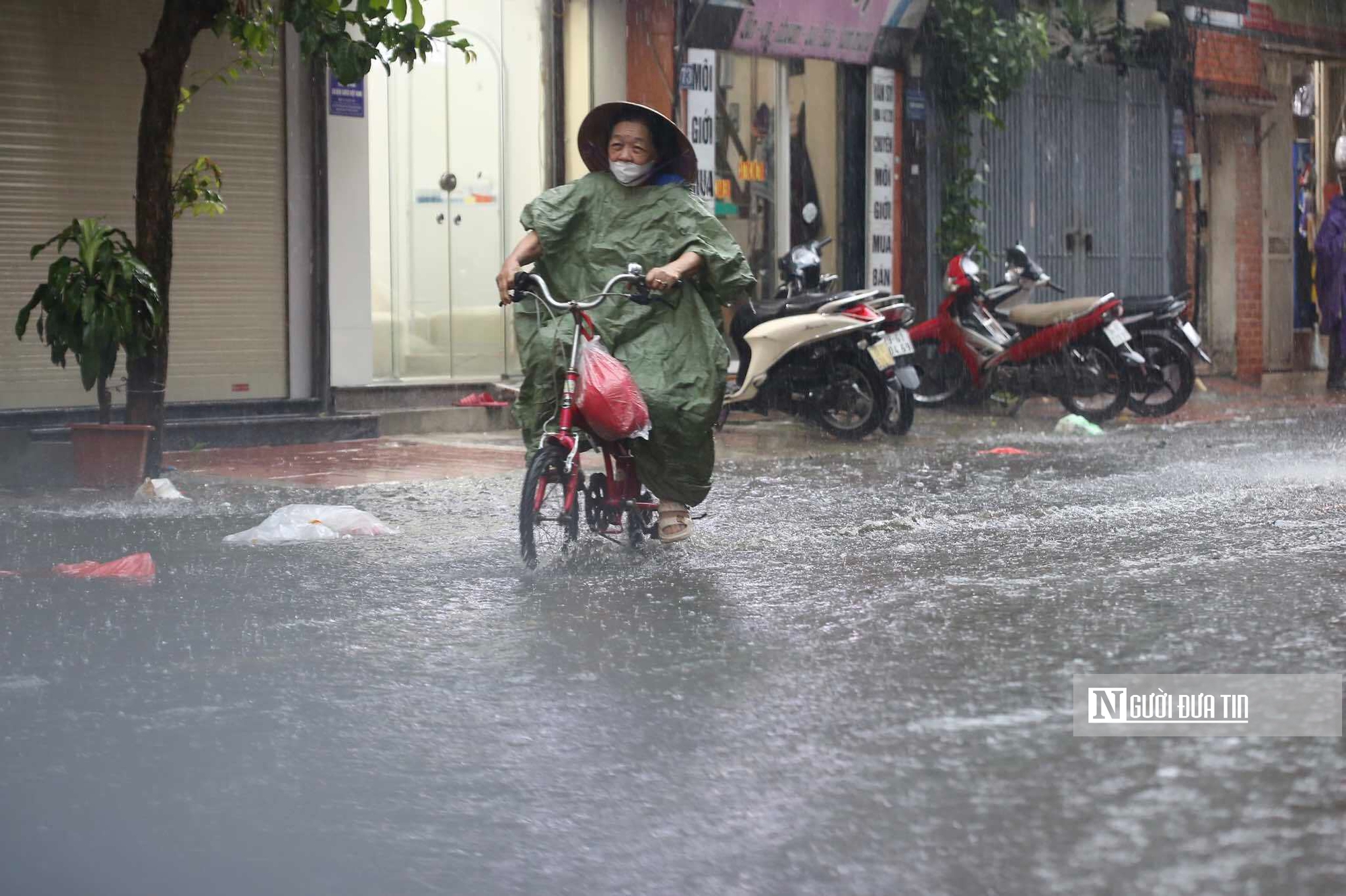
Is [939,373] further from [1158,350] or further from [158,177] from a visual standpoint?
[158,177]

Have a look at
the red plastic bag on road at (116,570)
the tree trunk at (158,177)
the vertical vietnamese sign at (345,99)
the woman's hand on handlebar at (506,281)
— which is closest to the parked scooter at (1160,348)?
the vertical vietnamese sign at (345,99)

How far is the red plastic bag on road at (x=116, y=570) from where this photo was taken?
634cm

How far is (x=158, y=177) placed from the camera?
31.3 ft

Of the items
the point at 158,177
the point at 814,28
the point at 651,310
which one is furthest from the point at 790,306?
the point at 651,310

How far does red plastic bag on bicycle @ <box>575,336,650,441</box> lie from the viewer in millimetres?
6191

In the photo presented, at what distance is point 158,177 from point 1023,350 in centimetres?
715

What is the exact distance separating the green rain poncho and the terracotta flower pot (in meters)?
3.36

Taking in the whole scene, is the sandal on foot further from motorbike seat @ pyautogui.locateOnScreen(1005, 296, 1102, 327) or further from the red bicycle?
motorbike seat @ pyautogui.locateOnScreen(1005, 296, 1102, 327)

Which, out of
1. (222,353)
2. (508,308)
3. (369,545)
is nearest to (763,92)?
(508,308)

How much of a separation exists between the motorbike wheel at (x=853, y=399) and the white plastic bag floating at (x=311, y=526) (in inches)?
206

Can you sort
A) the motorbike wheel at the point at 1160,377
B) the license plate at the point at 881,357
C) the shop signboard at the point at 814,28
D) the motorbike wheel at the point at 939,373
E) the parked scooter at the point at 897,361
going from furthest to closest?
the shop signboard at the point at 814,28 < the motorbike wheel at the point at 939,373 < the motorbike wheel at the point at 1160,377 < the parked scooter at the point at 897,361 < the license plate at the point at 881,357

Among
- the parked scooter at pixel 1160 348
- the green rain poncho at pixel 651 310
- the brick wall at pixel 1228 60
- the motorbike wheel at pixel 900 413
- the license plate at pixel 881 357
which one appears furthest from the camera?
the brick wall at pixel 1228 60

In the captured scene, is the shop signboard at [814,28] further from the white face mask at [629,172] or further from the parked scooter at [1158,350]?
the white face mask at [629,172]

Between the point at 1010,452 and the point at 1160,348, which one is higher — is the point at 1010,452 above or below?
below
